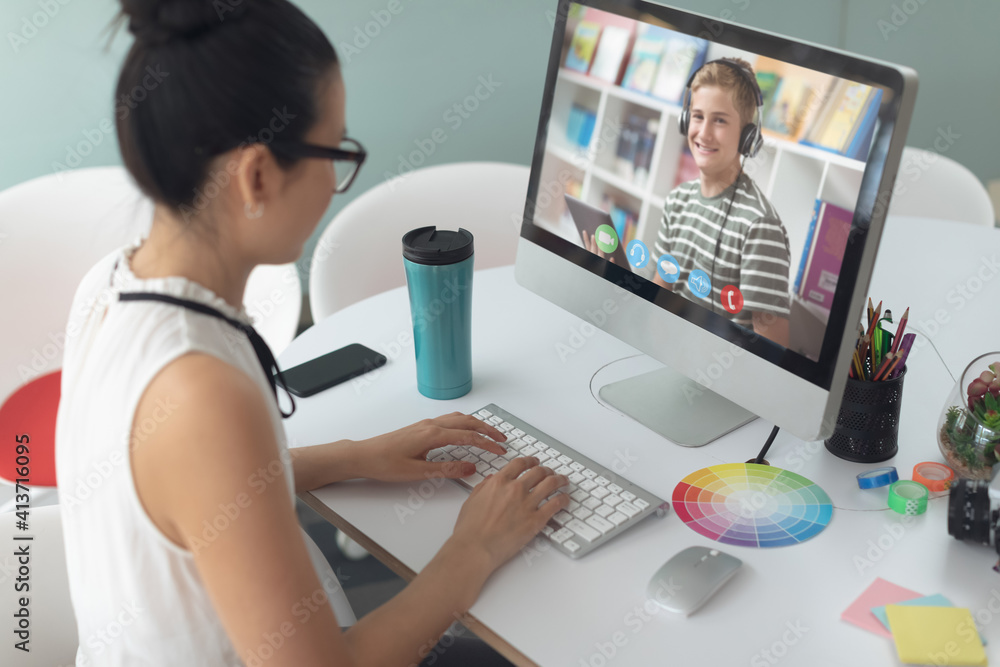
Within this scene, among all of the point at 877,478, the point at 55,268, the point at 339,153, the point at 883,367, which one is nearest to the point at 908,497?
the point at 877,478

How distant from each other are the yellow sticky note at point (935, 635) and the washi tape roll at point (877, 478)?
21cm

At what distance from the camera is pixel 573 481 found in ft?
3.48

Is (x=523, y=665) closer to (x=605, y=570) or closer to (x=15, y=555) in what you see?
(x=605, y=570)

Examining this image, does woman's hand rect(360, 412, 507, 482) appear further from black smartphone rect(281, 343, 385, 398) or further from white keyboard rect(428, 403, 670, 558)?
black smartphone rect(281, 343, 385, 398)

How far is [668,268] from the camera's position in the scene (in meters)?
1.12

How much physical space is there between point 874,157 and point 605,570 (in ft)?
1.70

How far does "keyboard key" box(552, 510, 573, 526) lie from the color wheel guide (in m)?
0.13

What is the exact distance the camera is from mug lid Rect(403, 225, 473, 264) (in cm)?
118

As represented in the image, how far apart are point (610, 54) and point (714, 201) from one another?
0.87ft

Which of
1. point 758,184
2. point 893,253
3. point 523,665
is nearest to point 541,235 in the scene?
point 758,184

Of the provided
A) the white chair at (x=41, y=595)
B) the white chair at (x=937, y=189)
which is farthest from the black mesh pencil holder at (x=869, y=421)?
the white chair at (x=937, y=189)

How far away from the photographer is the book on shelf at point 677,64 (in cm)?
106

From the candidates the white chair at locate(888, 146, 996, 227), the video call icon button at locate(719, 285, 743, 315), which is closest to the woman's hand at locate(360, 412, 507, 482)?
the video call icon button at locate(719, 285, 743, 315)

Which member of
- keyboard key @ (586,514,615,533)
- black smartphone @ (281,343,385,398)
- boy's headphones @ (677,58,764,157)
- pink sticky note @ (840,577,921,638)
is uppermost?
boy's headphones @ (677,58,764,157)
